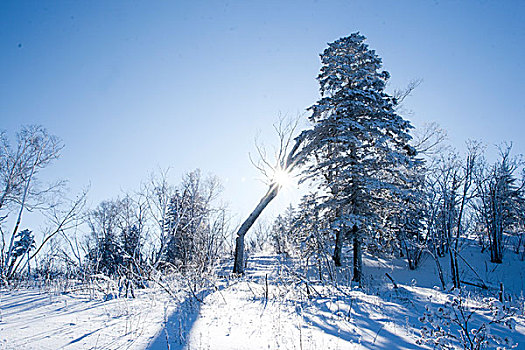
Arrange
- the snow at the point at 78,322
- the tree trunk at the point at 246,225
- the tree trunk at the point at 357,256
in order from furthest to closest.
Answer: the tree trunk at the point at 246,225 → the tree trunk at the point at 357,256 → the snow at the point at 78,322

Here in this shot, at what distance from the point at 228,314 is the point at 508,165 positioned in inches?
919

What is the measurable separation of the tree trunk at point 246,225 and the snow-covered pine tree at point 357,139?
1.99 metres

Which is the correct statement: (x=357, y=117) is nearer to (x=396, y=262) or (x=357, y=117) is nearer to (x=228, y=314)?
(x=228, y=314)

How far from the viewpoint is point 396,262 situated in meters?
18.6

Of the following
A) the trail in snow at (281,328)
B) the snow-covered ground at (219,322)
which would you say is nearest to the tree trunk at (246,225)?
the snow-covered ground at (219,322)

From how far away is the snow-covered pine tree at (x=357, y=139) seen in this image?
1100cm

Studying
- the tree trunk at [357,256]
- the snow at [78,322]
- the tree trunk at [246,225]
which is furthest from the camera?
the tree trunk at [246,225]

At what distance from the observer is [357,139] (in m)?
11.4

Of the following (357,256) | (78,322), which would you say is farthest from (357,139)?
(78,322)

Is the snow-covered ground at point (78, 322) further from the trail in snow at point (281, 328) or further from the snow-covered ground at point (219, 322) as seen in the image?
the trail in snow at point (281, 328)

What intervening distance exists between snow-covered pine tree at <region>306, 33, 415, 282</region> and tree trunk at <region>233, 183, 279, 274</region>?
6.54ft

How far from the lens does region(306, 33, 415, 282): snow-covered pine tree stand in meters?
11.0

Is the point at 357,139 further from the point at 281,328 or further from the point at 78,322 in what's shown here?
the point at 78,322

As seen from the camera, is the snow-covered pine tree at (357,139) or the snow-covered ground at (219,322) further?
the snow-covered pine tree at (357,139)
